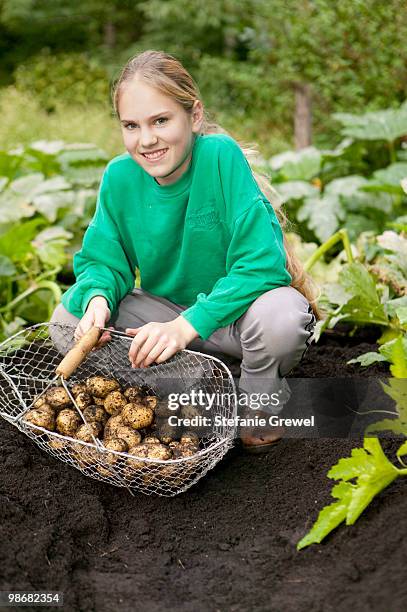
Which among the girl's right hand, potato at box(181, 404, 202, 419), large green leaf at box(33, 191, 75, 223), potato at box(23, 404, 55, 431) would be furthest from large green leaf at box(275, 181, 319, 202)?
potato at box(23, 404, 55, 431)

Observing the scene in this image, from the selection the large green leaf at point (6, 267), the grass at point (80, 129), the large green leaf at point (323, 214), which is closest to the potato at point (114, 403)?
the large green leaf at point (6, 267)

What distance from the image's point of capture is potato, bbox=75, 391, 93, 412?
267cm

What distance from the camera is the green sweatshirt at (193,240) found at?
2660 millimetres

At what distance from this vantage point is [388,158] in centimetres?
532

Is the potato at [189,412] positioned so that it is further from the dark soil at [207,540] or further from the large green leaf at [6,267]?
the large green leaf at [6,267]

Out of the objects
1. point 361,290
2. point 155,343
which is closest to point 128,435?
point 155,343

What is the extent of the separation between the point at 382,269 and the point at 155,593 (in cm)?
197

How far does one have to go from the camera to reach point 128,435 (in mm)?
2510

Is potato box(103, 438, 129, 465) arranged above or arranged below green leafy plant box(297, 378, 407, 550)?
below

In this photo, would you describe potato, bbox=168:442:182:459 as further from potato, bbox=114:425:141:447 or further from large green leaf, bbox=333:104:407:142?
large green leaf, bbox=333:104:407:142

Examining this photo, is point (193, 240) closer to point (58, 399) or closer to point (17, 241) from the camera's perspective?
point (58, 399)

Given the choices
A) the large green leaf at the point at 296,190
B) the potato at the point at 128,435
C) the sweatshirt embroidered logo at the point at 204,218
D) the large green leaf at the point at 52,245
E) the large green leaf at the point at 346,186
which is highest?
the sweatshirt embroidered logo at the point at 204,218

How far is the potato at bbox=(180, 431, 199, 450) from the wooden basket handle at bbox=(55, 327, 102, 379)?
0.40 m

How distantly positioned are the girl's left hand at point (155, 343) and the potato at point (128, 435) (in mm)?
201
